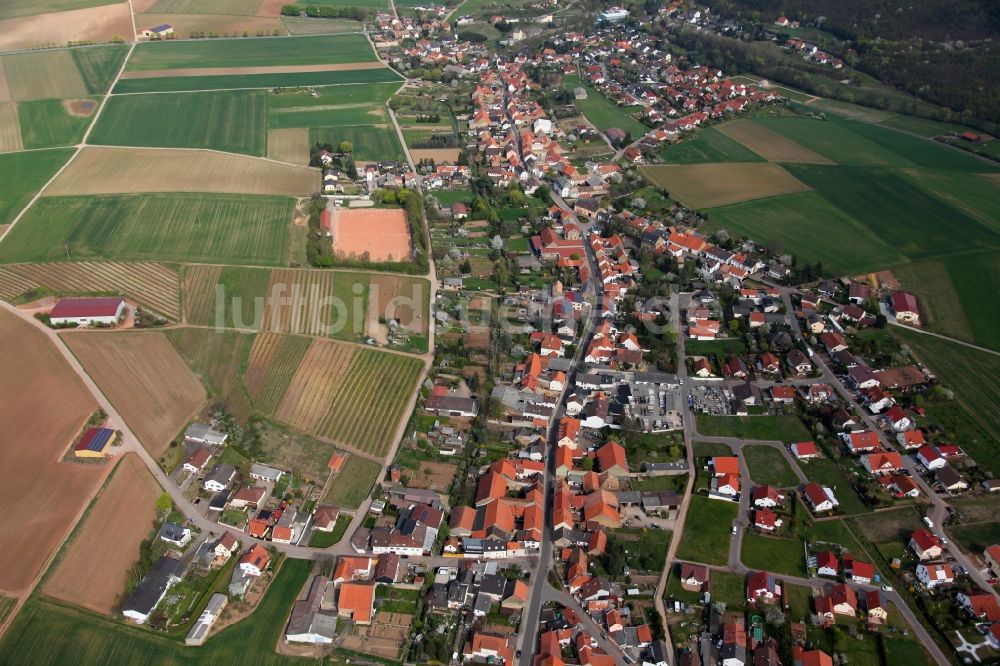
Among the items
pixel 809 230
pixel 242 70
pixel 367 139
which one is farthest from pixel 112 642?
pixel 242 70

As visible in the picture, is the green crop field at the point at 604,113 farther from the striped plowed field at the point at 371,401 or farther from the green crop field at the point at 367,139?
the striped plowed field at the point at 371,401

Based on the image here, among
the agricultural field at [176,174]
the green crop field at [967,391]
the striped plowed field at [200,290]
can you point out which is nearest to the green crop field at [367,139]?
the agricultural field at [176,174]

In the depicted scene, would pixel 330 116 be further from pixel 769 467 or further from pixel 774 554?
pixel 774 554

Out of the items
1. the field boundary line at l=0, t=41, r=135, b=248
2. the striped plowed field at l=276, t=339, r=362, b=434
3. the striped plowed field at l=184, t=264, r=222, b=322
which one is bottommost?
the field boundary line at l=0, t=41, r=135, b=248

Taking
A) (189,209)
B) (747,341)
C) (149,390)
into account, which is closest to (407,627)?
(149,390)

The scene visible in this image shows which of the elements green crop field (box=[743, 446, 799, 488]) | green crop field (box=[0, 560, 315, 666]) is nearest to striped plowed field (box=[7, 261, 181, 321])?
green crop field (box=[0, 560, 315, 666])

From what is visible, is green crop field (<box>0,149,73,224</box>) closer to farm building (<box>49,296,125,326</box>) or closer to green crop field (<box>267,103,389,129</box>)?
farm building (<box>49,296,125,326</box>)

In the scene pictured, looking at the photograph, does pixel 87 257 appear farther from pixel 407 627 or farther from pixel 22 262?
pixel 407 627
